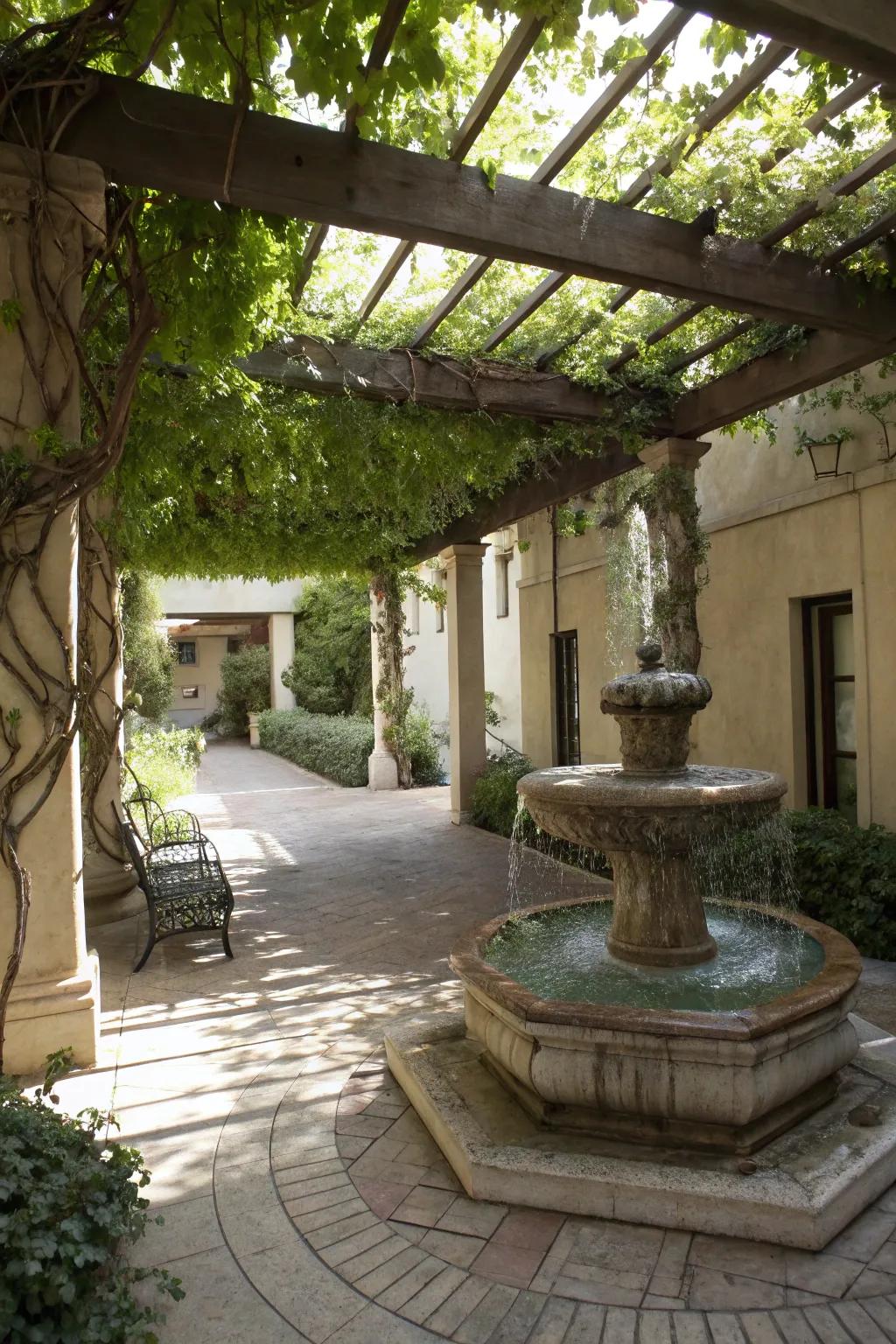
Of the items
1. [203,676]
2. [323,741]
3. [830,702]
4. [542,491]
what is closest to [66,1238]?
[830,702]

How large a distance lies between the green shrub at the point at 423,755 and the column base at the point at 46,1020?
11.2 meters

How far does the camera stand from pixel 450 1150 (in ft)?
9.49

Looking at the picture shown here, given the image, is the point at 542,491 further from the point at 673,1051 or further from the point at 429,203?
the point at 673,1051

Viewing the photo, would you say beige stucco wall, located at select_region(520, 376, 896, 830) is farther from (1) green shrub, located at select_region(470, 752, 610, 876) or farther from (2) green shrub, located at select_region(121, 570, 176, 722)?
(2) green shrub, located at select_region(121, 570, 176, 722)

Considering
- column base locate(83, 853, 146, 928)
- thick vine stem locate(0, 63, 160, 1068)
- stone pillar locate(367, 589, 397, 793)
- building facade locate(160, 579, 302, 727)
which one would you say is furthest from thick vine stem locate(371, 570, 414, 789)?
thick vine stem locate(0, 63, 160, 1068)

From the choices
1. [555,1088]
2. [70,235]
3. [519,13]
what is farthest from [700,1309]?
[70,235]

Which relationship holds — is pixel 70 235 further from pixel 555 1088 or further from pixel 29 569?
pixel 555 1088

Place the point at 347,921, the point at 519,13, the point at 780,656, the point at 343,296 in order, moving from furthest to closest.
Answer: the point at 780,656
the point at 347,921
the point at 343,296
the point at 519,13

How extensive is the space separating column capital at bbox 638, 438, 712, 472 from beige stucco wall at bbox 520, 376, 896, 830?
1.04 meters

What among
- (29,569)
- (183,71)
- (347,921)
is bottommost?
(347,921)

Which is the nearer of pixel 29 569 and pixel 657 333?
pixel 29 569

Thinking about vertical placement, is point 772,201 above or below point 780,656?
above

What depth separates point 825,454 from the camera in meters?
6.86

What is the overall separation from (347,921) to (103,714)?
2.46 m
